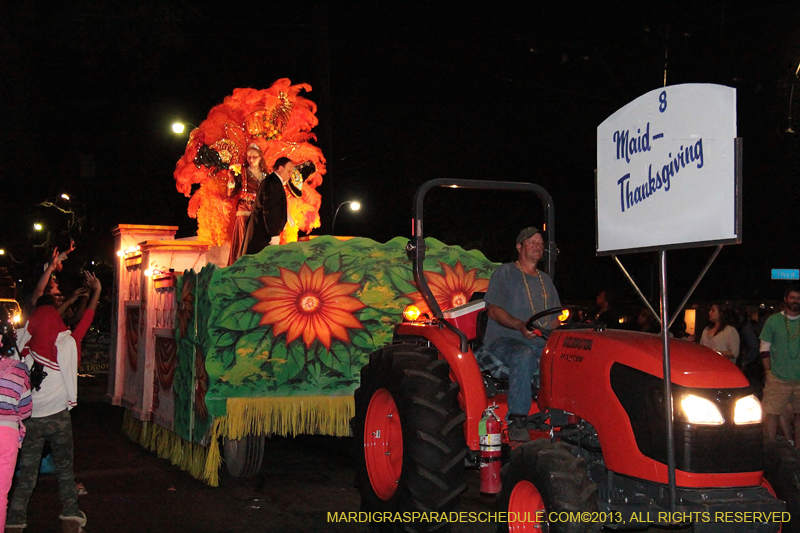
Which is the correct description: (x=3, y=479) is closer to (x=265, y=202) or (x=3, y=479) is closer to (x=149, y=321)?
(x=149, y=321)

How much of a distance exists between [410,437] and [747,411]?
6.73ft

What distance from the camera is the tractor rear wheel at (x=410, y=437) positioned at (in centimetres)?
533

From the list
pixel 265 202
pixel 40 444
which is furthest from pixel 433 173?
pixel 40 444

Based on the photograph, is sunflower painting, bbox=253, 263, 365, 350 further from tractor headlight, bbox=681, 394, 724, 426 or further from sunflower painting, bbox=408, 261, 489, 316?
tractor headlight, bbox=681, 394, 724, 426

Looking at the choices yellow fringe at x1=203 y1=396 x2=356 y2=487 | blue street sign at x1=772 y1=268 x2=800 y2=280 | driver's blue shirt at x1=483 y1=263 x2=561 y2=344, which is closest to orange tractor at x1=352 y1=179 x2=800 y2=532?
driver's blue shirt at x1=483 y1=263 x2=561 y2=344

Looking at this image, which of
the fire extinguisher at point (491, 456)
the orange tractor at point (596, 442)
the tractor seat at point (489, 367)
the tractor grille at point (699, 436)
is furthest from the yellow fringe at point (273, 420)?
the tractor grille at point (699, 436)

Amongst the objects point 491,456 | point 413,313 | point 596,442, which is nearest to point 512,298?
point 413,313

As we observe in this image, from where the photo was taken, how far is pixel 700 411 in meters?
4.23

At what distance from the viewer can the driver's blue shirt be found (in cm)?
595

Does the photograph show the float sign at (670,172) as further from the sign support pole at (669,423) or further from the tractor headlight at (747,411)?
the tractor headlight at (747,411)

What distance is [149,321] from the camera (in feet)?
33.0

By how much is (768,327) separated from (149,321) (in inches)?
269

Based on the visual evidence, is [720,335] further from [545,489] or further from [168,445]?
[545,489]

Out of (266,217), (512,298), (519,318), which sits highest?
(266,217)
